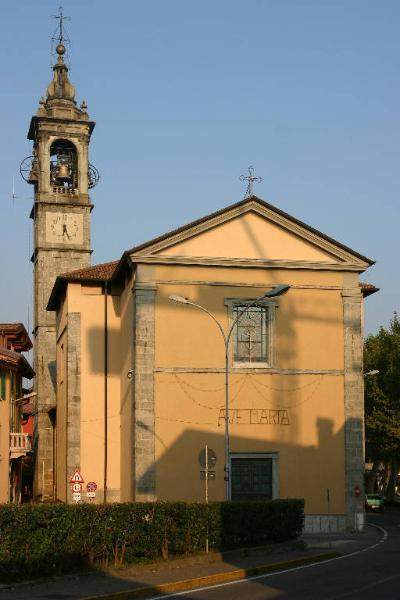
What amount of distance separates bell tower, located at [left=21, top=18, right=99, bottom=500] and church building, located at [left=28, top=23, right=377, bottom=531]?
56.9 ft

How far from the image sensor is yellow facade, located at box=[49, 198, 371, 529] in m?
33.9

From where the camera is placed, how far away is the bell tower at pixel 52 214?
55.2 meters

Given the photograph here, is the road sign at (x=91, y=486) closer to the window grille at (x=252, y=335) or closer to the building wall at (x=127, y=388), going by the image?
the building wall at (x=127, y=388)

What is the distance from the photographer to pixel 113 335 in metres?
38.7

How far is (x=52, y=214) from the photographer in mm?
59031

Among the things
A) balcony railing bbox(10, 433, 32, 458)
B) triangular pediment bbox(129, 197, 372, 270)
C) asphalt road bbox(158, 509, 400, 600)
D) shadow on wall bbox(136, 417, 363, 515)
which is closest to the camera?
asphalt road bbox(158, 509, 400, 600)

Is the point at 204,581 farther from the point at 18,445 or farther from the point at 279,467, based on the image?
the point at 18,445

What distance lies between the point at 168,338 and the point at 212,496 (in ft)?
17.8

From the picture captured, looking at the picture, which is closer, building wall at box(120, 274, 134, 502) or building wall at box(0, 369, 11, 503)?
building wall at box(120, 274, 134, 502)

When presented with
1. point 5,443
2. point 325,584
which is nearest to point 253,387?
point 5,443

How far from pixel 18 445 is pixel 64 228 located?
22.4 metres

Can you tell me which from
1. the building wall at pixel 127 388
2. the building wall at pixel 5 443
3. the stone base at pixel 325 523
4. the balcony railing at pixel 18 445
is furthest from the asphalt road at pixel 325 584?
the balcony railing at pixel 18 445

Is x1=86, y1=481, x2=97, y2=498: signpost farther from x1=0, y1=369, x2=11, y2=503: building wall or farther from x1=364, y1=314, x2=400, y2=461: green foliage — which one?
x1=364, y1=314, x2=400, y2=461: green foliage

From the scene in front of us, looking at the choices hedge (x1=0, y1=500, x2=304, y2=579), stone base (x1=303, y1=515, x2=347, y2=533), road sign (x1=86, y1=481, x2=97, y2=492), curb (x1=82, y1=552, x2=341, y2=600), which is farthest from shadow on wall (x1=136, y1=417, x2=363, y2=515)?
curb (x1=82, y1=552, x2=341, y2=600)
